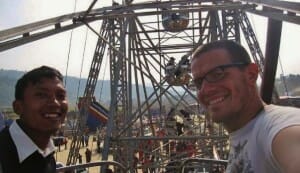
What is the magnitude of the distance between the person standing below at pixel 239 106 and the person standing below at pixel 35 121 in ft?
2.79

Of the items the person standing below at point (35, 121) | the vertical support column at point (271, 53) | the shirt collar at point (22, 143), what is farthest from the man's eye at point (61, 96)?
the vertical support column at point (271, 53)

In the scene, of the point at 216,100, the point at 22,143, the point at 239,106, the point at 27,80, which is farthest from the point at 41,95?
the point at 239,106

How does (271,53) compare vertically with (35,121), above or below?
above

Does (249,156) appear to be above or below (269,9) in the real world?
below

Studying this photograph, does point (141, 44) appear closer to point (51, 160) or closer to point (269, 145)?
point (51, 160)

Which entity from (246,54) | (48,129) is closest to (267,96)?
(246,54)

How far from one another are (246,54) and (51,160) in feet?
4.16

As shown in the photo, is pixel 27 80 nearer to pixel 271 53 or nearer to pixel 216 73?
pixel 216 73

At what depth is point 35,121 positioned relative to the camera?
2.18 metres

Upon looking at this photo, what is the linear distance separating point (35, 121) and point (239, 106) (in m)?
1.11

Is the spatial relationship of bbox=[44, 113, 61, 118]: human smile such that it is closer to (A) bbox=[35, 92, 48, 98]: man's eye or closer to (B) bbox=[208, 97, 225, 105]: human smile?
(A) bbox=[35, 92, 48, 98]: man's eye

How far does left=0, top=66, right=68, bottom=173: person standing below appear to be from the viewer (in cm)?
205

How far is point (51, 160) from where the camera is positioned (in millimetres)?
2324

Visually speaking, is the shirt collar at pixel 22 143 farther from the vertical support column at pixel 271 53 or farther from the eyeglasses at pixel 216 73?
the vertical support column at pixel 271 53
